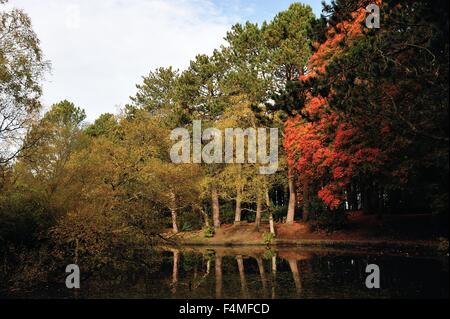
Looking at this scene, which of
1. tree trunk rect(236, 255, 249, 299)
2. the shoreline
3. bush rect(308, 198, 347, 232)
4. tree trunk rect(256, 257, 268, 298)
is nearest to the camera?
tree trunk rect(236, 255, 249, 299)

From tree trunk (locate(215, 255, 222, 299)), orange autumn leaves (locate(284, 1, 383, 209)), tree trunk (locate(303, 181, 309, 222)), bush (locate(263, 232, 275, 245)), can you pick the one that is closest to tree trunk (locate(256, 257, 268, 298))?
tree trunk (locate(215, 255, 222, 299))

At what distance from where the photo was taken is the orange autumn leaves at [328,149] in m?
23.4

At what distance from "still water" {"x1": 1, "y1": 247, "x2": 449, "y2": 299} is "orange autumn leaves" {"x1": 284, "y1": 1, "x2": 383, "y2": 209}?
459cm

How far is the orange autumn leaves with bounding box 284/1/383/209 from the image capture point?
23.4m

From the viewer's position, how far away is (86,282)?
17.9m

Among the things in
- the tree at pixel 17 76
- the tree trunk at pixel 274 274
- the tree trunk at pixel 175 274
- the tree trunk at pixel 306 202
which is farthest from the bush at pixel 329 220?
the tree at pixel 17 76

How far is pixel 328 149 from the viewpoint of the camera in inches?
1065

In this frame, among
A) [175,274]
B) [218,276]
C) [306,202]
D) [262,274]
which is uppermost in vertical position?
[306,202]

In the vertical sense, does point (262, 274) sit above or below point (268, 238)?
below

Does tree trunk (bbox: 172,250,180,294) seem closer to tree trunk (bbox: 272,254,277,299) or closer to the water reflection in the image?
the water reflection

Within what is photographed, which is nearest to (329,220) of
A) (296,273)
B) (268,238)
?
(268,238)

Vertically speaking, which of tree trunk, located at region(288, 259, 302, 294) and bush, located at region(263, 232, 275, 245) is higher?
bush, located at region(263, 232, 275, 245)

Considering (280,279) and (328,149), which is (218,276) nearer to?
(280,279)

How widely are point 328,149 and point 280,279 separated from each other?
11.7m
